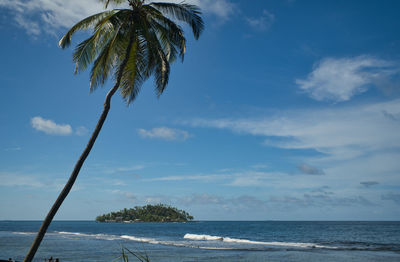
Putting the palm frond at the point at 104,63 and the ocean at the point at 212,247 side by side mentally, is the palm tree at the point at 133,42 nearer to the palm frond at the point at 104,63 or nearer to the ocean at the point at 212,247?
the palm frond at the point at 104,63

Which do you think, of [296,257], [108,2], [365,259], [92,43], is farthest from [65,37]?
[365,259]

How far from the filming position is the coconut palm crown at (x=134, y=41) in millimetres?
10477

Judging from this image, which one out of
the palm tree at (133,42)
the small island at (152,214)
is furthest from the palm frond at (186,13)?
the small island at (152,214)

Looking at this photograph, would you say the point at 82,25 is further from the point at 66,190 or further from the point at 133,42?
the point at 66,190

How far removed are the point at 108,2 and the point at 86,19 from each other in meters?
0.88

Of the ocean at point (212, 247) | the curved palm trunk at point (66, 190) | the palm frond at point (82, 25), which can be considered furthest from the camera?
the ocean at point (212, 247)

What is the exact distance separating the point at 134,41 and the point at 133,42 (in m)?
0.05

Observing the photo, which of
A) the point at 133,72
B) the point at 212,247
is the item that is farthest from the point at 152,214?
the point at 133,72

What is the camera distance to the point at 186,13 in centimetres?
1087

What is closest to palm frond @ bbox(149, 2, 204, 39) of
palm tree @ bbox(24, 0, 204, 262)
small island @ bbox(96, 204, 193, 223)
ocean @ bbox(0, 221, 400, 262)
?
palm tree @ bbox(24, 0, 204, 262)

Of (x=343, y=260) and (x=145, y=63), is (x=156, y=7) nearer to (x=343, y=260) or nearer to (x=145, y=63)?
(x=145, y=63)

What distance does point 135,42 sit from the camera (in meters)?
11.1

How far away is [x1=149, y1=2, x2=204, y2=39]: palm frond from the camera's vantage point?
35.4ft

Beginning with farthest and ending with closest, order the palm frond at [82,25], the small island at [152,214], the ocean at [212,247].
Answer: the small island at [152,214]
the ocean at [212,247]
the palm frond at [82,25]
